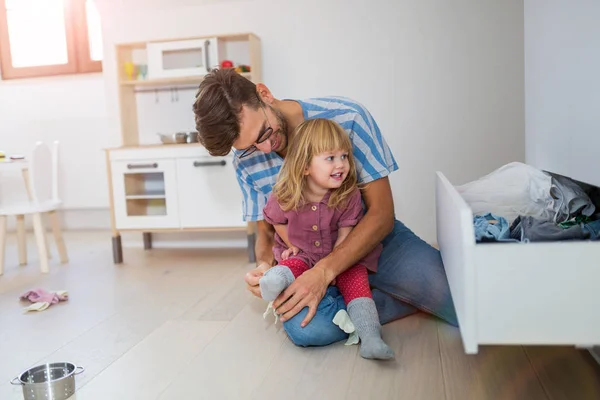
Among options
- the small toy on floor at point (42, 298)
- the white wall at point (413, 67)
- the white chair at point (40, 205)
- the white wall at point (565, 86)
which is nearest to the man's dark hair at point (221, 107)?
the white wall at point (565, 86)

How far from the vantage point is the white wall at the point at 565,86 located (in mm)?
1852

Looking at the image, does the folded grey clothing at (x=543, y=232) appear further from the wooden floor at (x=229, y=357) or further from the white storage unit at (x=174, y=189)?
the white storage unit at (x=174, y=189)

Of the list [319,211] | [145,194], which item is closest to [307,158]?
[319,211]

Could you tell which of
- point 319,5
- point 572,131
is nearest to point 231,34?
point 319,5

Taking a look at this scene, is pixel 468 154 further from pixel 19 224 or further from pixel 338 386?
pixel 19 224

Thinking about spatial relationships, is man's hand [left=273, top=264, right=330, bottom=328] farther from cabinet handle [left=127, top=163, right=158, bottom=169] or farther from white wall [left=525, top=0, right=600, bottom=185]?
cabinet handle [left=127, top=163, right=158, bottom=169]

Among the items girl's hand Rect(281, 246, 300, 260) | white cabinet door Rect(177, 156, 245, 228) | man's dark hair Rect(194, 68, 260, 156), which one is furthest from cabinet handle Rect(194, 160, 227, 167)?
man's dark hair Rect(194, 68, 260, 156)

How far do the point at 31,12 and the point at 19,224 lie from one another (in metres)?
2.34

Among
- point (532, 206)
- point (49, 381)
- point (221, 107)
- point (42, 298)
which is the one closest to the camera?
point (49, 381)

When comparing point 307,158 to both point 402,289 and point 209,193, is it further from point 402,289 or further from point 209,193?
point 209,193

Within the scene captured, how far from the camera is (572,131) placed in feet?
6.88

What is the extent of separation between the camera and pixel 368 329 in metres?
1.84

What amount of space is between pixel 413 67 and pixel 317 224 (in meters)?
1.86

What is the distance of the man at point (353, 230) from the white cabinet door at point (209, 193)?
1.21 metres
